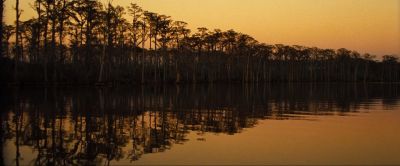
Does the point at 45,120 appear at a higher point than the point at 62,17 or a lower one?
lower

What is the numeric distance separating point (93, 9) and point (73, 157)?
4768 centimetres

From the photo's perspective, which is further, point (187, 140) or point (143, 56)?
point (143, 56)

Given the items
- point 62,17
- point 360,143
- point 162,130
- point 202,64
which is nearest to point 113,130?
point 162,130

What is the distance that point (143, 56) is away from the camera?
228ft

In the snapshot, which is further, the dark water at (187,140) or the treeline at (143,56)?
the treeline at (143,56)

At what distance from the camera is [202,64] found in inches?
3981

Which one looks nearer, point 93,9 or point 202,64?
point 93,9

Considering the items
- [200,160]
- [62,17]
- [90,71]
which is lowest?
[200,160]

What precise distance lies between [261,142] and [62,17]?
42.9 m

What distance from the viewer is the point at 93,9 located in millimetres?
54375

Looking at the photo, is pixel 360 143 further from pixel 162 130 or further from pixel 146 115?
pixel 146 115

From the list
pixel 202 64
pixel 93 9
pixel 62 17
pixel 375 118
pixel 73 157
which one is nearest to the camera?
pixel 73 157

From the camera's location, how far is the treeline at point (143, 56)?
49031 millimetres

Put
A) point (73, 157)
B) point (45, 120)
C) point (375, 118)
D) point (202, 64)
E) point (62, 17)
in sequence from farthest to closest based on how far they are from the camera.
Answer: point (202, 64)
point (62, 17)
point (375, 118)
point (45, 120)
point (73, 157)
